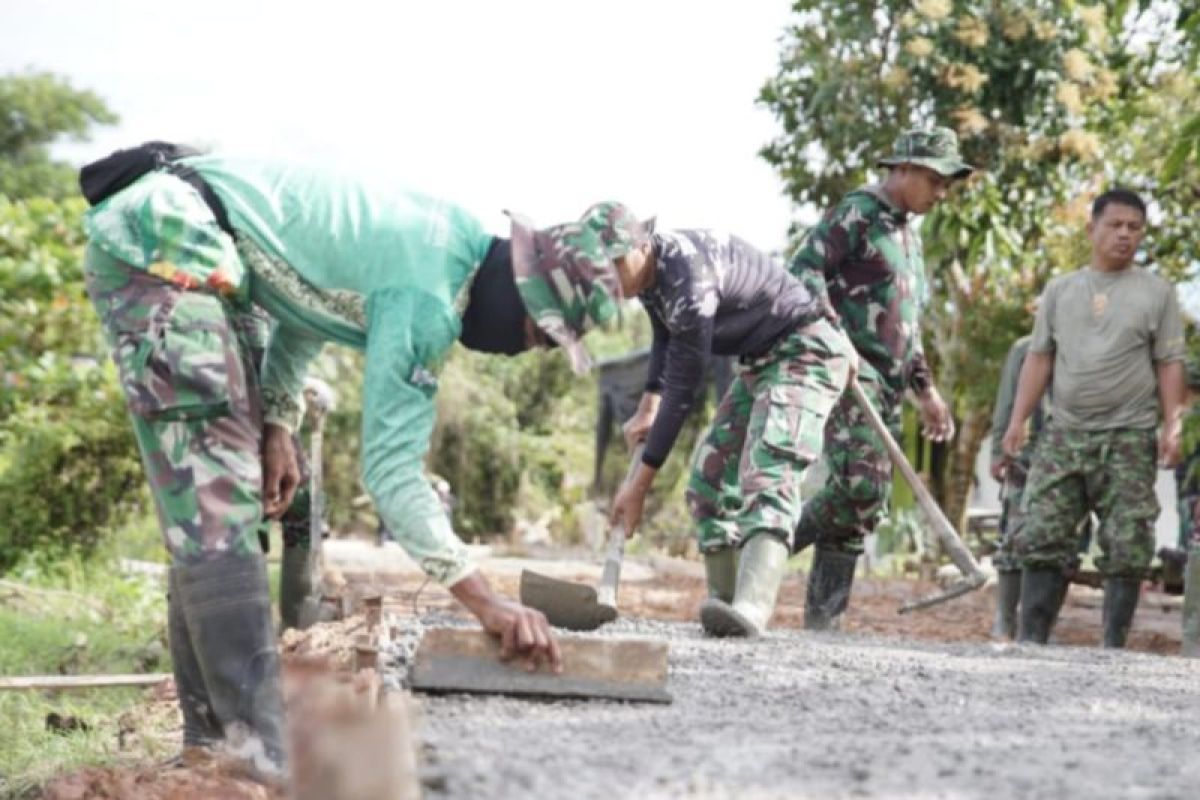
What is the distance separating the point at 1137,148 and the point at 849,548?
802cm

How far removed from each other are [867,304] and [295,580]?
99.6 inches

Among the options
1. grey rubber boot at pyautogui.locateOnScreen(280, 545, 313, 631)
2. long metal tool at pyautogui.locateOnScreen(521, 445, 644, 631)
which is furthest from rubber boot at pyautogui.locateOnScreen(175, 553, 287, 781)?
grey rubber boot at pyautogui.locateOnScreen(280, 545, 313, 631)

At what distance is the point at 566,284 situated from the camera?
3230mm

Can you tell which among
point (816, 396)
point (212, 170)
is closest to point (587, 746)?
point (212, 170)

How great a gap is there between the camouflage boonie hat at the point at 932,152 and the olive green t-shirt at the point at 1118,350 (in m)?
0.97

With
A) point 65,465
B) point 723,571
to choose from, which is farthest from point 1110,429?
point 65,465

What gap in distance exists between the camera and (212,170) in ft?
11.5

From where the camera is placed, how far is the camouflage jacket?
6.23 meters

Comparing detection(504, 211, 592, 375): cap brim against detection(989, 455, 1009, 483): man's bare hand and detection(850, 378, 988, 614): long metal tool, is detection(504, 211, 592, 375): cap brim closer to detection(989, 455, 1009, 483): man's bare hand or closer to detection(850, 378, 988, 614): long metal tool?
detection(850, 378, 988, 614): long metal tool

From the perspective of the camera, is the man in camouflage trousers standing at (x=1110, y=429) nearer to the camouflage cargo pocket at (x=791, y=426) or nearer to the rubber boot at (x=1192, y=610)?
the rubber boot at (x=1192, y=610)

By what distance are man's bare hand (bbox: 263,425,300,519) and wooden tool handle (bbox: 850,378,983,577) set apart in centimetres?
256

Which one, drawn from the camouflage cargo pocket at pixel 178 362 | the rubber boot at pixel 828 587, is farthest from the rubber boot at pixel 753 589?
the camouflage cargo pocket at pixel 178 362

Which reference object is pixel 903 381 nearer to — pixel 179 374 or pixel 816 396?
pixel 816 396

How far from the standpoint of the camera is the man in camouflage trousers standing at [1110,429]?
661 cm
